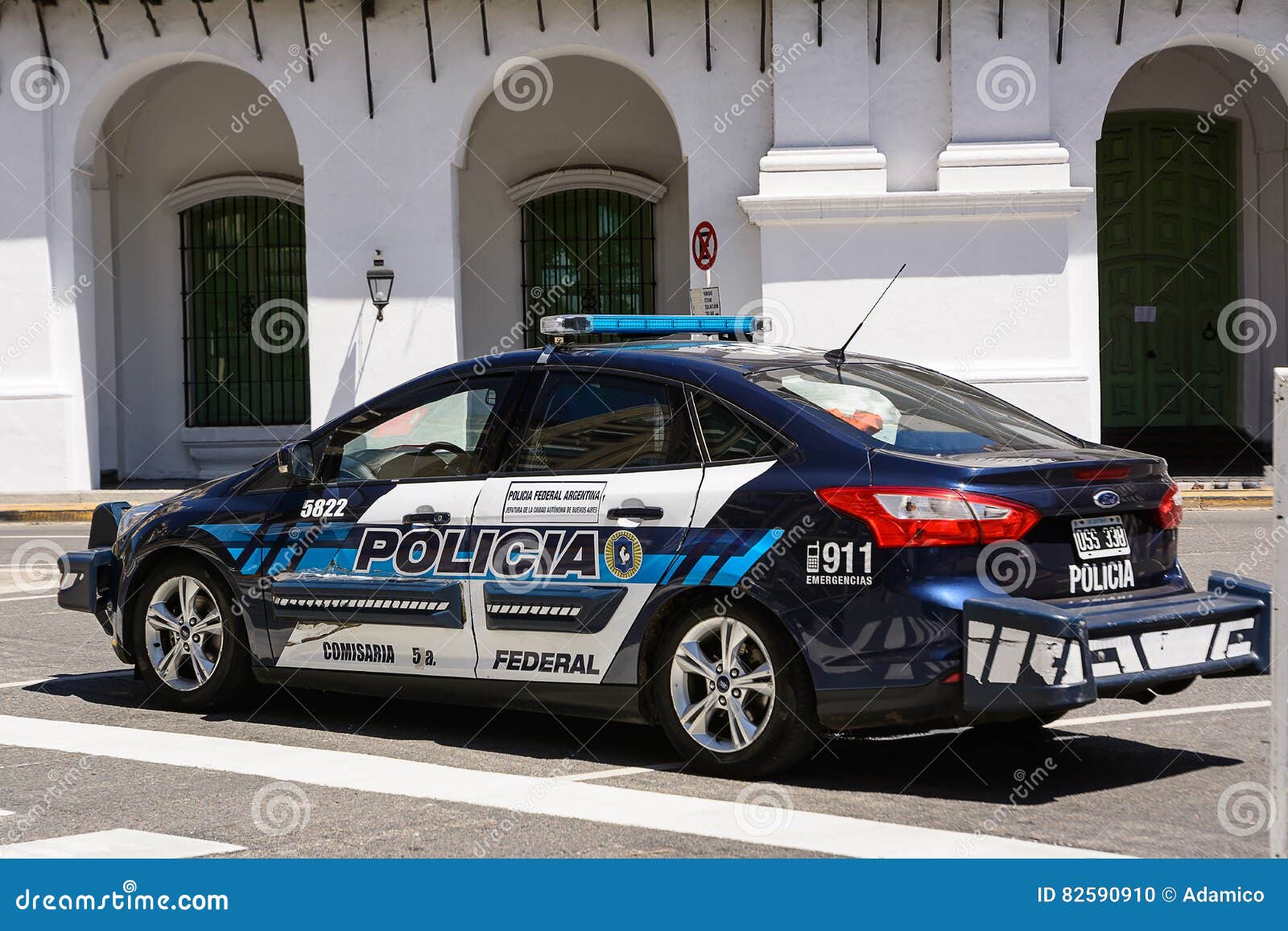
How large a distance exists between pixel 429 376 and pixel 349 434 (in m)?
0.49

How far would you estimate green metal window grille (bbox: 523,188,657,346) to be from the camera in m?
23.2

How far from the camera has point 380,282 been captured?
65.0ft

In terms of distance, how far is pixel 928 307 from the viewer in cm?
1941

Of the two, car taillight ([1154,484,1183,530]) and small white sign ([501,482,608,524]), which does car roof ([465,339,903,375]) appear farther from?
car taillight ([1154,484,1183,530])

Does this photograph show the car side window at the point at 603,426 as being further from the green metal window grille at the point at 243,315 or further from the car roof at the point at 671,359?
the green metal window grille at the point at 243,315

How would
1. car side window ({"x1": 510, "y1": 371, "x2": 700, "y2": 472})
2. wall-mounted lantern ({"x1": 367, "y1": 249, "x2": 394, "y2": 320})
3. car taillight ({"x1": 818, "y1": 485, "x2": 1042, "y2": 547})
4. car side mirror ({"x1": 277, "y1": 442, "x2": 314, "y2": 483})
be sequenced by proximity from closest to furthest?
car taillight ({"x1": 818, "y1": 485, "x2": 1042, "y2": 547}) < car side window ({"x1": 510, "y1": 371, "x2": 700, "y2": 472}) < car side mirror ({"x1": 277, "y1": 442, "x2": 314, "y2": 483}) < wall-mounted lantern ({"x1": 367, "y1": 249, "x2": 394, "y2": 320})

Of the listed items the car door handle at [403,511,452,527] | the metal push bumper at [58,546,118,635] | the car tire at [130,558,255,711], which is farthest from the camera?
the metal push bumper at [58,546,118,635]

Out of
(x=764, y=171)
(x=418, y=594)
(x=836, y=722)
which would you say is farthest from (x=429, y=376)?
(x=764, y=171)

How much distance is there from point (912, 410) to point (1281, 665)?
7.84ft

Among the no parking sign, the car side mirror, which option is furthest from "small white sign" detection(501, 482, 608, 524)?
the no parking sign

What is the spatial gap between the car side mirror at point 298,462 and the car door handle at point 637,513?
63.3 inches

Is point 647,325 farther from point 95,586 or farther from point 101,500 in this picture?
point 101,500

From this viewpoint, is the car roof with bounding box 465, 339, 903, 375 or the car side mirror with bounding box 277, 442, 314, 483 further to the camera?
the car side mirror with bounding box 277, 442, 314, 483

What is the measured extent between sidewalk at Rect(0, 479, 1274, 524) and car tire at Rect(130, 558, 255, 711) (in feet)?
32.3
